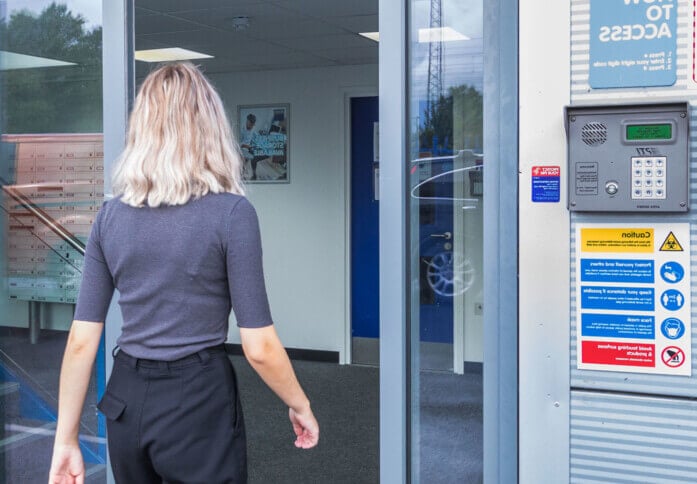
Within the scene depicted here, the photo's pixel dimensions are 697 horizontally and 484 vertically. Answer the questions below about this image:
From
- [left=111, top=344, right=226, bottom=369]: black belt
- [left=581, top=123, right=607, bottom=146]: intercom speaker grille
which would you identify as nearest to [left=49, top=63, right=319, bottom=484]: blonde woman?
[left=111, top=344, right=226, bottom=369]: black belt

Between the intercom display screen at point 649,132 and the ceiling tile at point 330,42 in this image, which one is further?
the ceiling tile at point 330,42

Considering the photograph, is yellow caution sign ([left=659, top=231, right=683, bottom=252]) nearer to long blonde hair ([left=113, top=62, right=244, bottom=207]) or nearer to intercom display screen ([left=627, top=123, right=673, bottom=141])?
intercom display screen ([left=627, top=123, right=673, bottom=141])

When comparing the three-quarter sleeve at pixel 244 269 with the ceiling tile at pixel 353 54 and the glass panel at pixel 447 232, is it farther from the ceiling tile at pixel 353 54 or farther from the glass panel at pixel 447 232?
the ceiling tile at pixel 353 54

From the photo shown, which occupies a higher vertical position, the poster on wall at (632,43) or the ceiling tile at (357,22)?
the ceiling tile at (357,22)

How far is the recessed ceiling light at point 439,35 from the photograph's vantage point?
236 cm

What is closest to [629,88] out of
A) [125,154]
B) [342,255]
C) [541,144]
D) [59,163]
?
[541,144]

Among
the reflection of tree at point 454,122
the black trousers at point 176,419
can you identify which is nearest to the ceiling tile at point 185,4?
the reflection of tree at point 454,122

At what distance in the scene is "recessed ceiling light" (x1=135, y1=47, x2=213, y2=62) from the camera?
22.6 ft

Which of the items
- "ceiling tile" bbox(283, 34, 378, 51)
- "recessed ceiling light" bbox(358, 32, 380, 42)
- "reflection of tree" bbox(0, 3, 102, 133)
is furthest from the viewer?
"ceiling tile" bbox(283, 34, 378, 51)

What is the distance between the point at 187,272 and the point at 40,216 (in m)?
1.73

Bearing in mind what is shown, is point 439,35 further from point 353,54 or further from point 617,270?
point 353,54

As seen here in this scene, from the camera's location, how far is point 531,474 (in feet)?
7.23

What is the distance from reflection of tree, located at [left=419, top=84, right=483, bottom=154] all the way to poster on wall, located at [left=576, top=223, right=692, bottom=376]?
1.38 feet

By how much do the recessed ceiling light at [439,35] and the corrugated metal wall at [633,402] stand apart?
372 millimetres
